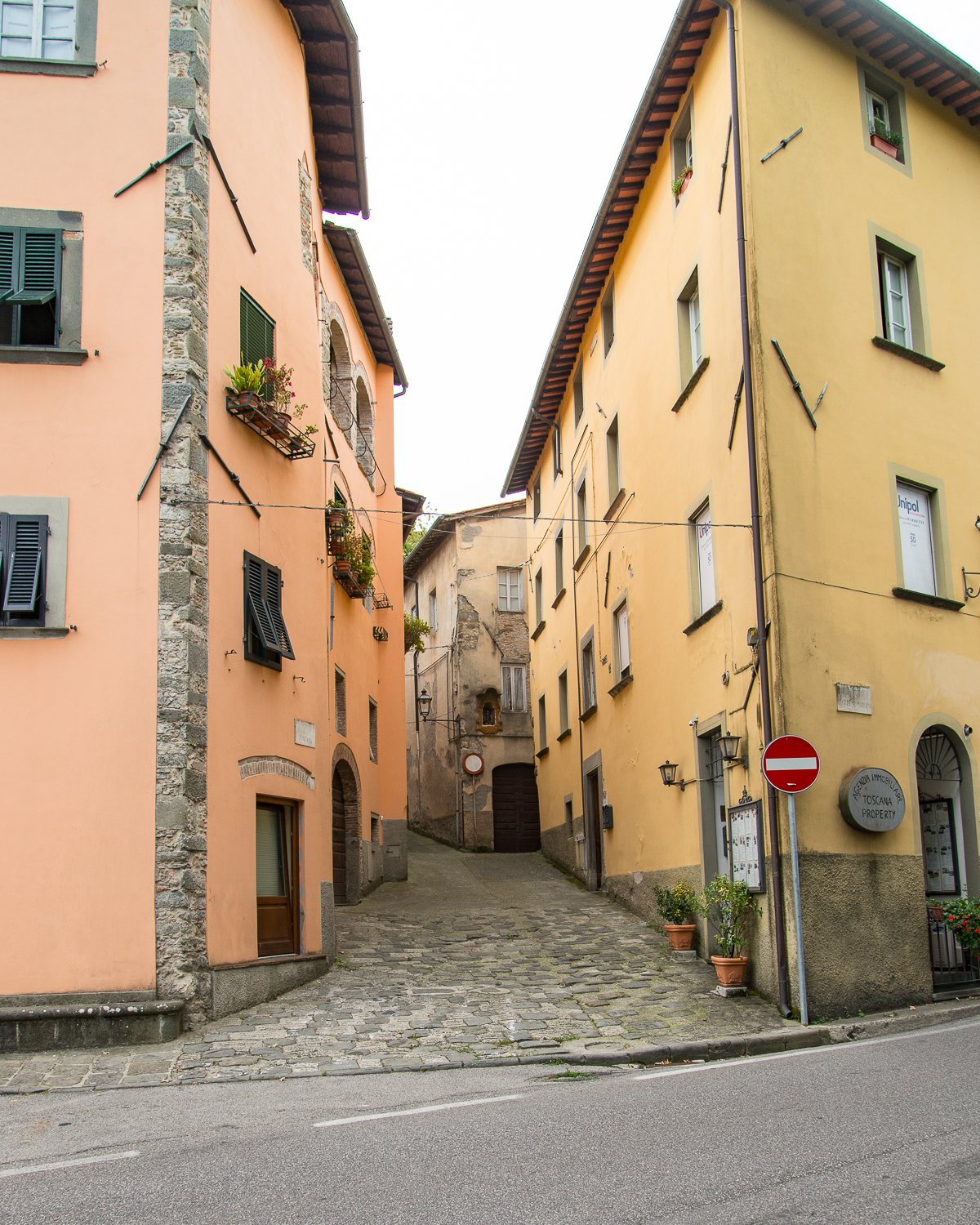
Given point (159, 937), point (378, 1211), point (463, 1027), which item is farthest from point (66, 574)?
point (378, 1211)

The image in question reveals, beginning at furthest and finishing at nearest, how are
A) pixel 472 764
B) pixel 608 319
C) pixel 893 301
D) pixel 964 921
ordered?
pixel 472 764 < pixel 608 319 < pixel 893 301 < pixel 964 921

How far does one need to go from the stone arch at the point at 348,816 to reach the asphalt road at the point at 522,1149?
9280 millimetres

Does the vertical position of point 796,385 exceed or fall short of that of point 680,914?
it exceeds it

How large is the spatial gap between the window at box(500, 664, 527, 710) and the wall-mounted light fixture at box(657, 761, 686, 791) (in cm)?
1531

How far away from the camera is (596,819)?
19312 millimetres

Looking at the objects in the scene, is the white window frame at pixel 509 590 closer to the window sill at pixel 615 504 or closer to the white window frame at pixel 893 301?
the window sill at pixel 615 504

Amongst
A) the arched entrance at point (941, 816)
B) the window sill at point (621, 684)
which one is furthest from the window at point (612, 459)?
the arched entrance at point (941, 816)

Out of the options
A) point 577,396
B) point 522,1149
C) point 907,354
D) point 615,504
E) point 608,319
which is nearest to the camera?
point 522,1149

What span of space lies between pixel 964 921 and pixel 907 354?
20.6 ft

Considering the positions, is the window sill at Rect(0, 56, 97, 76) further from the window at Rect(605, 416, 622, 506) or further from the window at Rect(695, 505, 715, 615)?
the window at Rect(605, 416, 622, 506)

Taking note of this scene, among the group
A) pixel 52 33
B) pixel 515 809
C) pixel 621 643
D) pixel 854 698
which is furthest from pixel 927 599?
pixel 515 809

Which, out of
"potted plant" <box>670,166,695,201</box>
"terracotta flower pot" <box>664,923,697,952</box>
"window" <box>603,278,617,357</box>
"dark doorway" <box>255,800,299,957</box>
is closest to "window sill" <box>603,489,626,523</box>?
"window" <box>603,278,617,357</box>

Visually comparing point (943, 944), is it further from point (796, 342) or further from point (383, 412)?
point (383, 412)

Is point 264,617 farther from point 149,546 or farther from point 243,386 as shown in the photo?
point 243,386
